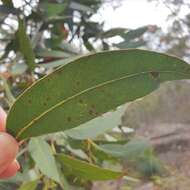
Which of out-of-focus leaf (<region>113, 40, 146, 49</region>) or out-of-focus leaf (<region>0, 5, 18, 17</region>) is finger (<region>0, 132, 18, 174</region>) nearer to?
out-of-focus leaf (<region>0, 5, 18, 17</region>)

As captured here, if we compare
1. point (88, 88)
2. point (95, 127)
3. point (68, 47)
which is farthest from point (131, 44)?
point (88, 88)

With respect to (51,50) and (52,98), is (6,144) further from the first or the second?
(51,50)

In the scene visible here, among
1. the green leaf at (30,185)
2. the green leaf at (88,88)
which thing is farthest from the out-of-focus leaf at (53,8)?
the green leaf at (88,88)

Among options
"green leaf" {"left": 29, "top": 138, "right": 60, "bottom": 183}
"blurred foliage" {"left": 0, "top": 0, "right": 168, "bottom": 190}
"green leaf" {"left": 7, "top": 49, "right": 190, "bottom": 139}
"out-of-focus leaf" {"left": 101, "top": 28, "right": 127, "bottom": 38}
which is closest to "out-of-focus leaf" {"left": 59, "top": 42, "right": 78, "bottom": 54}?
"blurred foliage" {"left": 0, "top": 0, "right": 168, "bottom": 190}

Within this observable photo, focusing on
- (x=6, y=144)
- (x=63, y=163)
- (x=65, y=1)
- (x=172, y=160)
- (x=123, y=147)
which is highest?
(x=6, y=144)

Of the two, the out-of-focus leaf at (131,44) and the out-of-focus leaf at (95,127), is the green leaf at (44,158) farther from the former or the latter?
the out-of-focus leaf at (131,44)

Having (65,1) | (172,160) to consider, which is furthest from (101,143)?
(172,160)

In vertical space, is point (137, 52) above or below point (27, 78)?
above
